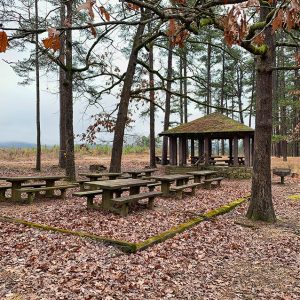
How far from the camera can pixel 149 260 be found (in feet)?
15.9

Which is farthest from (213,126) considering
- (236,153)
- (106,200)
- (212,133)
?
(106,200)

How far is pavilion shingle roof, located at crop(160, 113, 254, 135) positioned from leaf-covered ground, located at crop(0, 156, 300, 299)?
1018 cm

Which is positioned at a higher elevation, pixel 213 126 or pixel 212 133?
pixel 213 126

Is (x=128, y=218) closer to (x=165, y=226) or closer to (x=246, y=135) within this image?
(x=165, y=226)

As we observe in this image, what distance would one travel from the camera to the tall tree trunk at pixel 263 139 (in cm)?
748

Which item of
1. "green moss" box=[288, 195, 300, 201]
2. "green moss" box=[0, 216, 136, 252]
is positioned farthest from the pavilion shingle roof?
"green moss" box=[0, 216, 136, 252]

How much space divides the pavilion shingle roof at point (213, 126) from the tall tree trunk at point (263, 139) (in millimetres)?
A: 9769

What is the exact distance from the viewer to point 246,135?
57.9ft

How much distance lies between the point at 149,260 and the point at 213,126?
47.1 feet

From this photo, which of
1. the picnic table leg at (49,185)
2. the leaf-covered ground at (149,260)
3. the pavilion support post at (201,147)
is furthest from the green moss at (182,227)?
the pavilion support post at (201,147)

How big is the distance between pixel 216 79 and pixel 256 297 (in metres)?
33.5

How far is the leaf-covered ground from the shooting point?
393 cm

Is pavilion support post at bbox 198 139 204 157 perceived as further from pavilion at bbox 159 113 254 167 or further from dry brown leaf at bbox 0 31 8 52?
dry brown leaf at bbox 0 31 8 52

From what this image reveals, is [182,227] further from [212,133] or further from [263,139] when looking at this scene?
[212,133]
